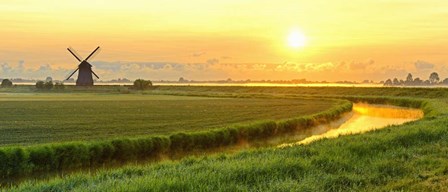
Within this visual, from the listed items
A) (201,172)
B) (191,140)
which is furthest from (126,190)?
(191,140)

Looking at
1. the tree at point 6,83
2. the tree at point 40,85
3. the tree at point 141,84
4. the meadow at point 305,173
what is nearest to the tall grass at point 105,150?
the meadow at point 305,173

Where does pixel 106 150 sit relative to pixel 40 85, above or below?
below

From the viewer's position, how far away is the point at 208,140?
26703mm

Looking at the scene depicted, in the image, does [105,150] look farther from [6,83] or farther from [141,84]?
[6,83]

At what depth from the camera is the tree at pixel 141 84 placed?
455ft

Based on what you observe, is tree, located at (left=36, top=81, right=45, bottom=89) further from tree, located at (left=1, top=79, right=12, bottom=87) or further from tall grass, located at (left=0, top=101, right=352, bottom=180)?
tall grass, located at (left=0, top=101, right=352, bottom=180)

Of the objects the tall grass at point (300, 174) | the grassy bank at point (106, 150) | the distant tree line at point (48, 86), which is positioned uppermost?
the distant tree line at point (48, 86)

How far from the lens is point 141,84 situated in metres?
141

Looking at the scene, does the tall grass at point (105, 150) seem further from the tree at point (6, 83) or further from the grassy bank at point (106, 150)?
the tree at point (6, 83)

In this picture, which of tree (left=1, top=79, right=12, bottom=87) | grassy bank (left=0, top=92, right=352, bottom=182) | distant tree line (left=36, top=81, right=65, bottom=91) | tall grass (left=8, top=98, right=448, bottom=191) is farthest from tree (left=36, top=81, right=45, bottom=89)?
tall grass (left=8, top=98, right=448, bottom=191)

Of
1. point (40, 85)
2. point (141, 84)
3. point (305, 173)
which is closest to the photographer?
point (305, 173)

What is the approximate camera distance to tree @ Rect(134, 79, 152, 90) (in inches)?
5463

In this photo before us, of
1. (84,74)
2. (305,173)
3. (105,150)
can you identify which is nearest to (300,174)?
(305,173)

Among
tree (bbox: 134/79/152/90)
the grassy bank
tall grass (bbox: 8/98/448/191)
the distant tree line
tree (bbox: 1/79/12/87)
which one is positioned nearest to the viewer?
tall grass (bbox: 8/98/448/191)
